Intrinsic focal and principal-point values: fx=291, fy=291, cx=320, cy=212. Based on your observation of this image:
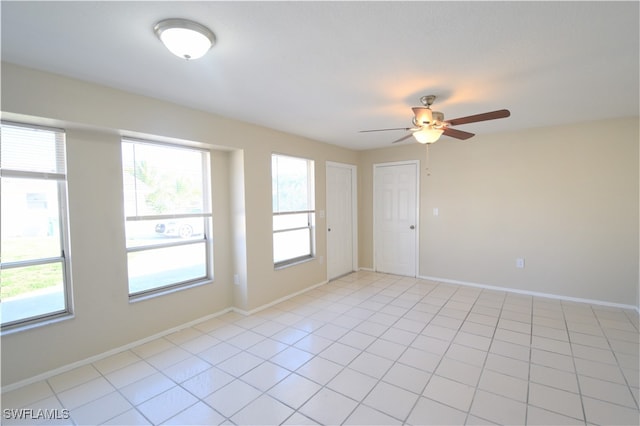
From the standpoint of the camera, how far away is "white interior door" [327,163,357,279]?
4961 millimetres

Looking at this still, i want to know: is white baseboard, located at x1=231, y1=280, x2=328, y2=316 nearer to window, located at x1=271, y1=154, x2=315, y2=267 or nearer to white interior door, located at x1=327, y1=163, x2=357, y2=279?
window, located at x1=271, y1=154, x2=315, y2=267

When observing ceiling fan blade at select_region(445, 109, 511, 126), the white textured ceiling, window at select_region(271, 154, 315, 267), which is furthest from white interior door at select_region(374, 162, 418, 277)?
ceiling fan blade at select_region(445, 109, 511, 126)

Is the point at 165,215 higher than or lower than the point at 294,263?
higher

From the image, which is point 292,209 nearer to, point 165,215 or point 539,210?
point 165,215

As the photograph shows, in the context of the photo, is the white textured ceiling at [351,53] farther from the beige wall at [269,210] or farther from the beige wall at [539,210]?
the beige wall at [539,210]

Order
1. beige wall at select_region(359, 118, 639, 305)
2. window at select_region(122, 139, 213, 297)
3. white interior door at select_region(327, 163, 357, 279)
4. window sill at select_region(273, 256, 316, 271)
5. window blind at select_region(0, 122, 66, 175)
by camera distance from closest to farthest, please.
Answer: window blind at select_region(0, 122, 66, 175)
window at select_region(122, 139, 213, 297)
beige wall at select_region(359, 118, 639, 305)
window sill at select_region(273, 256, 316, 271)
white interior door at select_region(327, 163, 357, 279)

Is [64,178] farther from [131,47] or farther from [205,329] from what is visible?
[205,329]

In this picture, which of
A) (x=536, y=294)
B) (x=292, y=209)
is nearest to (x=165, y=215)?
(x=292, y=209)

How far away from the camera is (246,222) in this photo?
3.46m

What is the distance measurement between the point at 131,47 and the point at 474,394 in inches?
127

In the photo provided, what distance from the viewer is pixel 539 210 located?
12.9 feet

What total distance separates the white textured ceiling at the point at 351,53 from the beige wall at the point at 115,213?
0.62ft

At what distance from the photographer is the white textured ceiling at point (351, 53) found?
145 centimetres

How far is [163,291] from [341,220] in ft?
10.1
